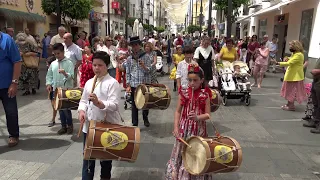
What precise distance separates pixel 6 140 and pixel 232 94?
562cm

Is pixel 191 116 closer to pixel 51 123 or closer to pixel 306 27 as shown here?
pixel 51 123

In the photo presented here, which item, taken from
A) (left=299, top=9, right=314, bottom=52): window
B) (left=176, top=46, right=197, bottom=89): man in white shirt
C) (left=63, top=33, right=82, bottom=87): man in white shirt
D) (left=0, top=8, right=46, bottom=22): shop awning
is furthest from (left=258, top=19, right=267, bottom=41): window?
(left=63, top=33, right=82, bottom=87): man in white shirt

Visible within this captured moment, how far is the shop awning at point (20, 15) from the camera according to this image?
15.9 meters

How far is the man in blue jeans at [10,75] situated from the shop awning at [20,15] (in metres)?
11.6

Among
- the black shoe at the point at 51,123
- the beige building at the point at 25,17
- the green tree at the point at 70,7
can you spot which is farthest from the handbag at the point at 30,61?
the green tree at the point at 70,7

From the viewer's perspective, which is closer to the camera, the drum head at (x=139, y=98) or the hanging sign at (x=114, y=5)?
the drum head at (x=139, y=98)

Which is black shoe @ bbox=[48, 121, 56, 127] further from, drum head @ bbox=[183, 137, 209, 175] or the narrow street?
drum head @ bbox=[183, 137, 209, 175]

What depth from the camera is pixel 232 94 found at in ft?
27.3

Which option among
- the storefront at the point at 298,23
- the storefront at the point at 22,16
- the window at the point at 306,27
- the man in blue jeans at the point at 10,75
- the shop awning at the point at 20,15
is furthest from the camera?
the storefront at the point at 22,16

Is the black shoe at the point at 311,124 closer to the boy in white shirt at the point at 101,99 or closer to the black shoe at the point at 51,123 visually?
the boy in white shirt at the point at 101,99

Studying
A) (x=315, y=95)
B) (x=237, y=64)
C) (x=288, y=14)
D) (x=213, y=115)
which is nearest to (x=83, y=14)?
(x=288, y=14)

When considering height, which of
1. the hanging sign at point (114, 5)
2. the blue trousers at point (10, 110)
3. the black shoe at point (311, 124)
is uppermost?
the hanging sign at point (114, 5)

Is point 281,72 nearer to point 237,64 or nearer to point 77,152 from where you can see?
point 237,64

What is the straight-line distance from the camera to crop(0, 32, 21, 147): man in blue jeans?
4766mm
